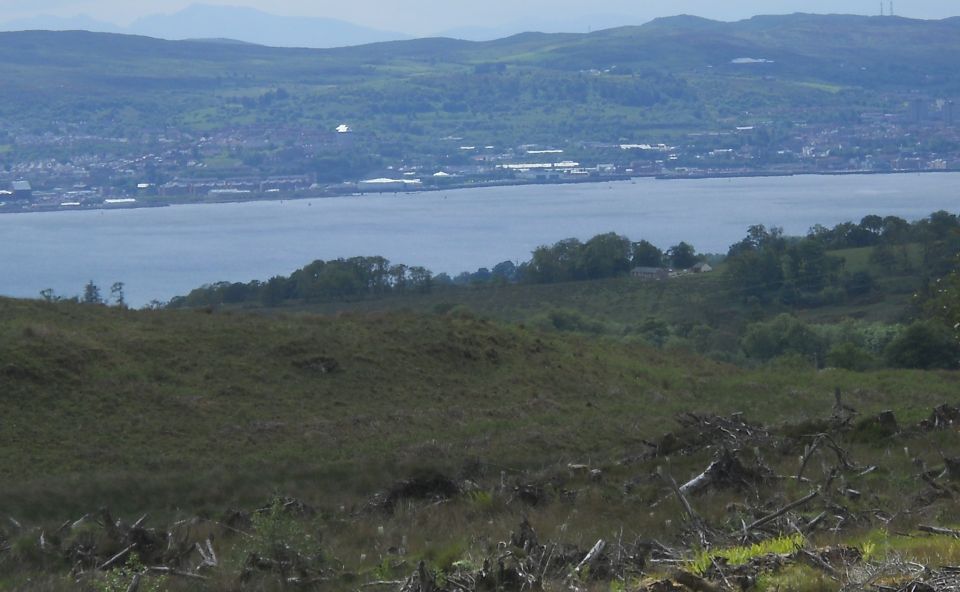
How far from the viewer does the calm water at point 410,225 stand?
6316cm

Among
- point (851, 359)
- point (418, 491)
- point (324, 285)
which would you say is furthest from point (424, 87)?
point (418, 491)

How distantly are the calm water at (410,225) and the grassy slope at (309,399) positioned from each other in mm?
29529

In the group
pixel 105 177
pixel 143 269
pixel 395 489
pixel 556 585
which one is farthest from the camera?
pixel 105 177

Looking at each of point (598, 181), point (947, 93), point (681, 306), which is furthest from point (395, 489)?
point (947, 93)

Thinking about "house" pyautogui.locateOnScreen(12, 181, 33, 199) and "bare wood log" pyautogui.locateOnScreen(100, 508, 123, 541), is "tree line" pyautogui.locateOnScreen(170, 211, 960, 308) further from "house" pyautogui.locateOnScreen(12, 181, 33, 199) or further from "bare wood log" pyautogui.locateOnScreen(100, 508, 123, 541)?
"house" pyautogui.locateOnScreen(12, 181, 33, 199)

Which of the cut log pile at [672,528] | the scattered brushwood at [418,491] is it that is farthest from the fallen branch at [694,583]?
the scattered brushwood at [418,491]

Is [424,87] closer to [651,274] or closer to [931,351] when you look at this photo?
[651,274]

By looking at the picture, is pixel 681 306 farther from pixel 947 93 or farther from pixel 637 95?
pixel 947 93

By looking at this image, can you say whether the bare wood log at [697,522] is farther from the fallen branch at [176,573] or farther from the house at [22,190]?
the house at [22,190]

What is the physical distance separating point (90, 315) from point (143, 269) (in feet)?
142

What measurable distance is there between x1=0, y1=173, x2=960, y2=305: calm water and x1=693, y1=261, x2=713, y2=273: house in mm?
11527

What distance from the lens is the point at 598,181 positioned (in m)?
123

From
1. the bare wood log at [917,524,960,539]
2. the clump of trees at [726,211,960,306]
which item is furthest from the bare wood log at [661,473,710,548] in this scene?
the clump of trees at [726,211,960,306]

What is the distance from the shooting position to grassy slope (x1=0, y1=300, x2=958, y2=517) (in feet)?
47.6
